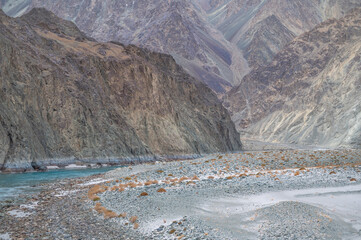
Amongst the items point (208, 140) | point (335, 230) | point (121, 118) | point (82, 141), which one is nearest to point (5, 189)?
point (335, 230)

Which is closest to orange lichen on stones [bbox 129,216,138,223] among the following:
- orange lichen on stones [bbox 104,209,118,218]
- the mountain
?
orange lichen on stones [bbox 104,209,118,218]

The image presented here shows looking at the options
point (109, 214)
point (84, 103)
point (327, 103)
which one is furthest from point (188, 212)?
point (327, 103)

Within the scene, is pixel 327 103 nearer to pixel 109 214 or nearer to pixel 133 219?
pixel 109 214

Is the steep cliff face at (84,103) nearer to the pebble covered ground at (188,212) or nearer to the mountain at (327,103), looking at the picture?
the pebble covered ground at (188,212)

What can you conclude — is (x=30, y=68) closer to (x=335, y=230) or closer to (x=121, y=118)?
(x=121, y=118)

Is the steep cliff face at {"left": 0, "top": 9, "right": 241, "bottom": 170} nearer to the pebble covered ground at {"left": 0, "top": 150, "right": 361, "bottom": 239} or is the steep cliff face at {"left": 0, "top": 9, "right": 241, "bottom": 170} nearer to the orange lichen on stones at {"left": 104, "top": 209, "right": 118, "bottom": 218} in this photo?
the pebble covered ground at {"left": 0, "top": 150, "right": 361, "bottom": 239}

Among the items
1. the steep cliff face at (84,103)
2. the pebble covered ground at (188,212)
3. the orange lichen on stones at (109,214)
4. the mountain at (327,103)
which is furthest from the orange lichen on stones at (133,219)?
the mountain at (327,103)
